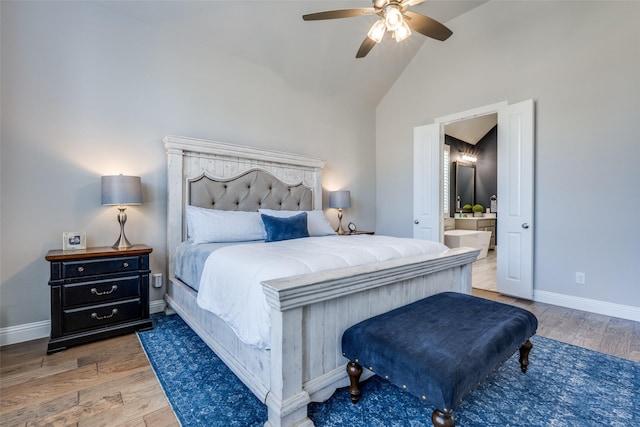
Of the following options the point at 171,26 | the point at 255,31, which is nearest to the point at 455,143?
the point at 255,31

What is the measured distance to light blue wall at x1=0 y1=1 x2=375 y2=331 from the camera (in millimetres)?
2305

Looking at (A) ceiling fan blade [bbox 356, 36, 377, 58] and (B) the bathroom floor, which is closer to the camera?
(A) ceiling fan blade [bbox 356, 36, 377, 58]

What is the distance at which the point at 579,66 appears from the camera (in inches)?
121

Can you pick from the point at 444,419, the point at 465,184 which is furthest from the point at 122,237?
the point at 465,184

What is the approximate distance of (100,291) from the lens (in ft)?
7.55

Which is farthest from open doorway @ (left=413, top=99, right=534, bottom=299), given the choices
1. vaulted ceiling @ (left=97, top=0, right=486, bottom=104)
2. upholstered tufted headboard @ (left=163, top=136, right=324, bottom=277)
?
upholstered tufted headboard @ (left=163, top=136, right=324, bottom=277)

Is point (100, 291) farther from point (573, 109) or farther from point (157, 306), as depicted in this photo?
A: point (573, 109)

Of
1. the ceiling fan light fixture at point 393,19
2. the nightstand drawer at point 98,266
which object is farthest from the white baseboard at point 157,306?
the ceiling fan light fixture at point 393,19

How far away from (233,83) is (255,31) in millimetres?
612

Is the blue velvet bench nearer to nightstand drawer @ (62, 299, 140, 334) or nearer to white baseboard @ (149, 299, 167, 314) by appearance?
nightstand drawer @ (62, 299, 140, 334)

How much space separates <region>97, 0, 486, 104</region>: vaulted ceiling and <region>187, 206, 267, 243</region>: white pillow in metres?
1.90

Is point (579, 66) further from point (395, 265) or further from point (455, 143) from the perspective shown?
point (455, 143)

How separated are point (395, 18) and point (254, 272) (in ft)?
6.39

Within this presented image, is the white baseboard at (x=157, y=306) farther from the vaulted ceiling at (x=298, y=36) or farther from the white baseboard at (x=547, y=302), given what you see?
the vaulted ceiling at (x=298, y=36)
